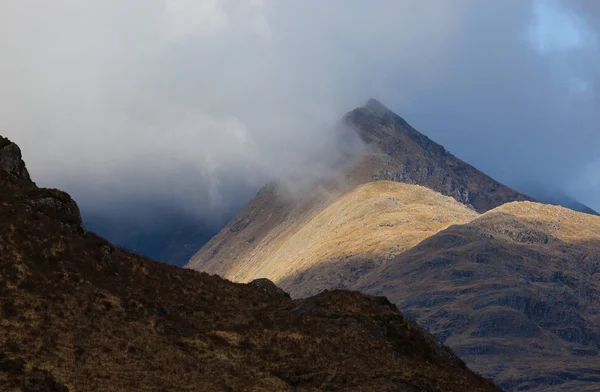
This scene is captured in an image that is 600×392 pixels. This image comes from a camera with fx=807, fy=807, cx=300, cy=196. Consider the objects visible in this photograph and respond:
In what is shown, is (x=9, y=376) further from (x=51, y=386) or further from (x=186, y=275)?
(x=186, y=275)

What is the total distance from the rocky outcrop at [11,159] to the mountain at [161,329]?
3.90 m

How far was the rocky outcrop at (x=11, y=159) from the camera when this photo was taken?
9650 centimetres

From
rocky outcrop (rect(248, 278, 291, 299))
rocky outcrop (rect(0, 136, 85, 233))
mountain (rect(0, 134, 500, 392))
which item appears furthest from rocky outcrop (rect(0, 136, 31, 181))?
rocky outcrop (rect(248, 278, 291, 299))

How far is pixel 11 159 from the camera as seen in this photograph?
97438mm

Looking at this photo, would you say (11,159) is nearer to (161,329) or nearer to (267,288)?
(267,288)

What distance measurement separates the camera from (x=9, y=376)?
57562mm

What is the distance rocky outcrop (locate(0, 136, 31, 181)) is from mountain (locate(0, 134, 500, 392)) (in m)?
3.90

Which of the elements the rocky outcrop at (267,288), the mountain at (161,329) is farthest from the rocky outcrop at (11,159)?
the rocky outcrop at (267,288)

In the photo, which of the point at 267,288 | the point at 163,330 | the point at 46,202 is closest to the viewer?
the point at 163,330

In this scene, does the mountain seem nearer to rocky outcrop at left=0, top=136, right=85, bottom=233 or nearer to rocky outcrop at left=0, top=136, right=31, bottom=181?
rocky outcrop at left=0, top=136, right=85, bottom=233

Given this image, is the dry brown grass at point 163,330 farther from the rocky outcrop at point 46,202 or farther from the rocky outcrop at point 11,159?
the rocky outcrop at point 11,159

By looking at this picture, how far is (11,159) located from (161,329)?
36.0 metres

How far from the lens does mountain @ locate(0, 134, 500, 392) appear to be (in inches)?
2514

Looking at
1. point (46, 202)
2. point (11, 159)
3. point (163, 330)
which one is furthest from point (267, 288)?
point (11, 159)
